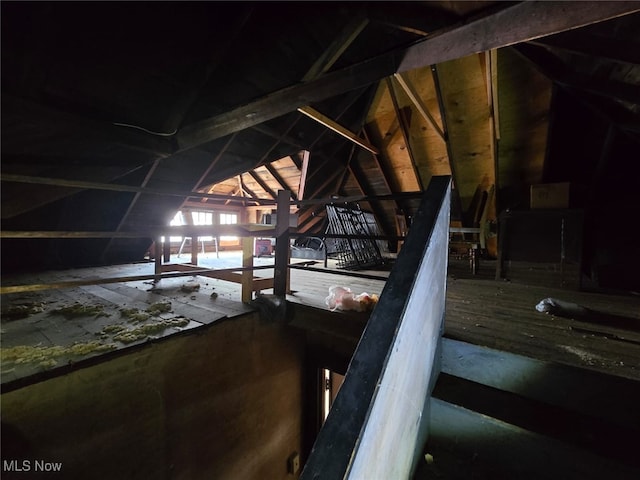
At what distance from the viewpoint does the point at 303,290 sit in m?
2.80

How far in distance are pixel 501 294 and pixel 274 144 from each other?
11.2ft

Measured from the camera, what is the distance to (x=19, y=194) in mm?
2371

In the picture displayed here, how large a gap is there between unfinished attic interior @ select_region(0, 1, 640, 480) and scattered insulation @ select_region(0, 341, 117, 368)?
14 millimetres

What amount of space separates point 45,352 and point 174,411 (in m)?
0.74

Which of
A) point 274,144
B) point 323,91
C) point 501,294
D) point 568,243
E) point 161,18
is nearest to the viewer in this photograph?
point 161,18


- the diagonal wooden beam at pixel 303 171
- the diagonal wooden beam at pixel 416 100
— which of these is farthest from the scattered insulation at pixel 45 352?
the diagonal wooden beam at pixel 303 171

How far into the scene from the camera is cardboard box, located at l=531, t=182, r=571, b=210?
3307 millimetres

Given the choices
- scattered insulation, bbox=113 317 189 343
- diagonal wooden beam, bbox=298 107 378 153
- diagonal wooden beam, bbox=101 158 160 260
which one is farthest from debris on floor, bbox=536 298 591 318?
diagonal wooden beam, bbox=101 158 160 260

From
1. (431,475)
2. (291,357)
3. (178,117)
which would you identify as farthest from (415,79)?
(431,475)

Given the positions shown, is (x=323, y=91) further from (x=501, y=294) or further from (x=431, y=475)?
(x=501, y=294)

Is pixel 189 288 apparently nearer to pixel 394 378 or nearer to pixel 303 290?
pixel 303 290

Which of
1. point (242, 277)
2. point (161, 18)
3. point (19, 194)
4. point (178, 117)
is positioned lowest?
point (242, 277)

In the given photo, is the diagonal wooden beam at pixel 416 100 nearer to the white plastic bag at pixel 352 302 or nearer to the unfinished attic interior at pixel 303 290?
the unfinished attic interior at pixel 303 290

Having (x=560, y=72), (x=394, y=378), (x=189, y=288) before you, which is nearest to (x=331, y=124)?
(x=560, y=72)
